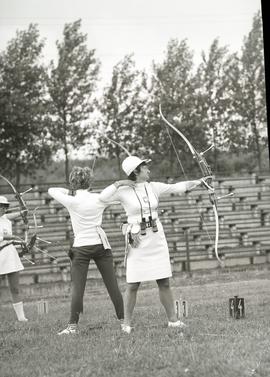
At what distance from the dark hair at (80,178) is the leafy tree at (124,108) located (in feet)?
9.31

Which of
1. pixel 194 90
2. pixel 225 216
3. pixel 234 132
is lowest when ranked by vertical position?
pixel 225 216

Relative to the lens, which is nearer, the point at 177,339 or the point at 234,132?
the point at 177,339

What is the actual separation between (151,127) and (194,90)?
69 centimetres

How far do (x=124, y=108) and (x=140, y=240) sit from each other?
357 centimetres

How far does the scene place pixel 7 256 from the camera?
6.73m

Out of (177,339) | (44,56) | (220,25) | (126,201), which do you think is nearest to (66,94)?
(44,56)

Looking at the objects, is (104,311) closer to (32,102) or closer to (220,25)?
(32,102)

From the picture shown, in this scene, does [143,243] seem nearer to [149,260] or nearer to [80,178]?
[149,260]

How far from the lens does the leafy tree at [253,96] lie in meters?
8.24

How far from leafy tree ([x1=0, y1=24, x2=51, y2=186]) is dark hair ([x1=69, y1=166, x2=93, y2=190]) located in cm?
187

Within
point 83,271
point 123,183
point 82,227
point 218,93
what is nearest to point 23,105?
point 218,93

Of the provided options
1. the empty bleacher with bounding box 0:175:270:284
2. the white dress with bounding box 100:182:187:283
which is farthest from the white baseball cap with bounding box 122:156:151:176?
the empty bleacher with bounding box 0:175:270:284

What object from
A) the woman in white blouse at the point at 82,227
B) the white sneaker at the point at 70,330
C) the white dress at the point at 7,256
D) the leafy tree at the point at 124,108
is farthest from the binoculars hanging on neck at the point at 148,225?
the leafy tree at the point at 124,108

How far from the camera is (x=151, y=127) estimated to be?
28.4ft
